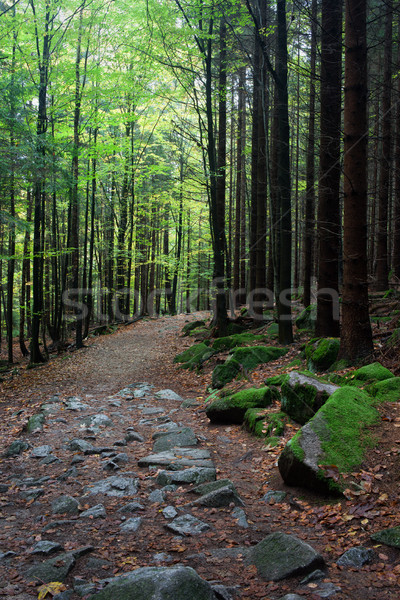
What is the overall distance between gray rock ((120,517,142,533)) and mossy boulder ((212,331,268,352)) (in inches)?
302

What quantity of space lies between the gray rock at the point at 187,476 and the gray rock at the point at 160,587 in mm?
1952

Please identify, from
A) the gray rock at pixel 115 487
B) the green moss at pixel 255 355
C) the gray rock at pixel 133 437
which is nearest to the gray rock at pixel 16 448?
the gray rock at pixel 133 437

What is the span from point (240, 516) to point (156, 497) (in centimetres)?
101

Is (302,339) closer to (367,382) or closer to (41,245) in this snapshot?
(367,382)

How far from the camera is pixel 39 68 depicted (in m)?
13.6

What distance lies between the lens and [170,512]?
3959 mm

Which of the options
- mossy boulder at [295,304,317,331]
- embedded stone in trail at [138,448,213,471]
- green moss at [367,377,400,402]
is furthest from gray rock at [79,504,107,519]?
→ mossy boulder at [295,304,317,331]

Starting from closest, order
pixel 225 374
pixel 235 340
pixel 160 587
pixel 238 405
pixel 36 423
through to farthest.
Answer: pixel 160 587 < pixel 238 405 < pixel 36 423 < pixel 225 374 < pixel 235 340

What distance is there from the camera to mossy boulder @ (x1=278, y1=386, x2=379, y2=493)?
3.95 metres

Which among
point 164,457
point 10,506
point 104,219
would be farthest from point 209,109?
point 104,219

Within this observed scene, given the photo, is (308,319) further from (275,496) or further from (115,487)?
(115,487)

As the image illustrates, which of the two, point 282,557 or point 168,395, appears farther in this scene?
point 168,395

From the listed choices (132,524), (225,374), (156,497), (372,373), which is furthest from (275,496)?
(225,374)

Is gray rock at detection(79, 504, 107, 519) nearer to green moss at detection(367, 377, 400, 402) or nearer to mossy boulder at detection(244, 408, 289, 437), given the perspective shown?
mossy boulder at detection(244, 408, 289, 437)
